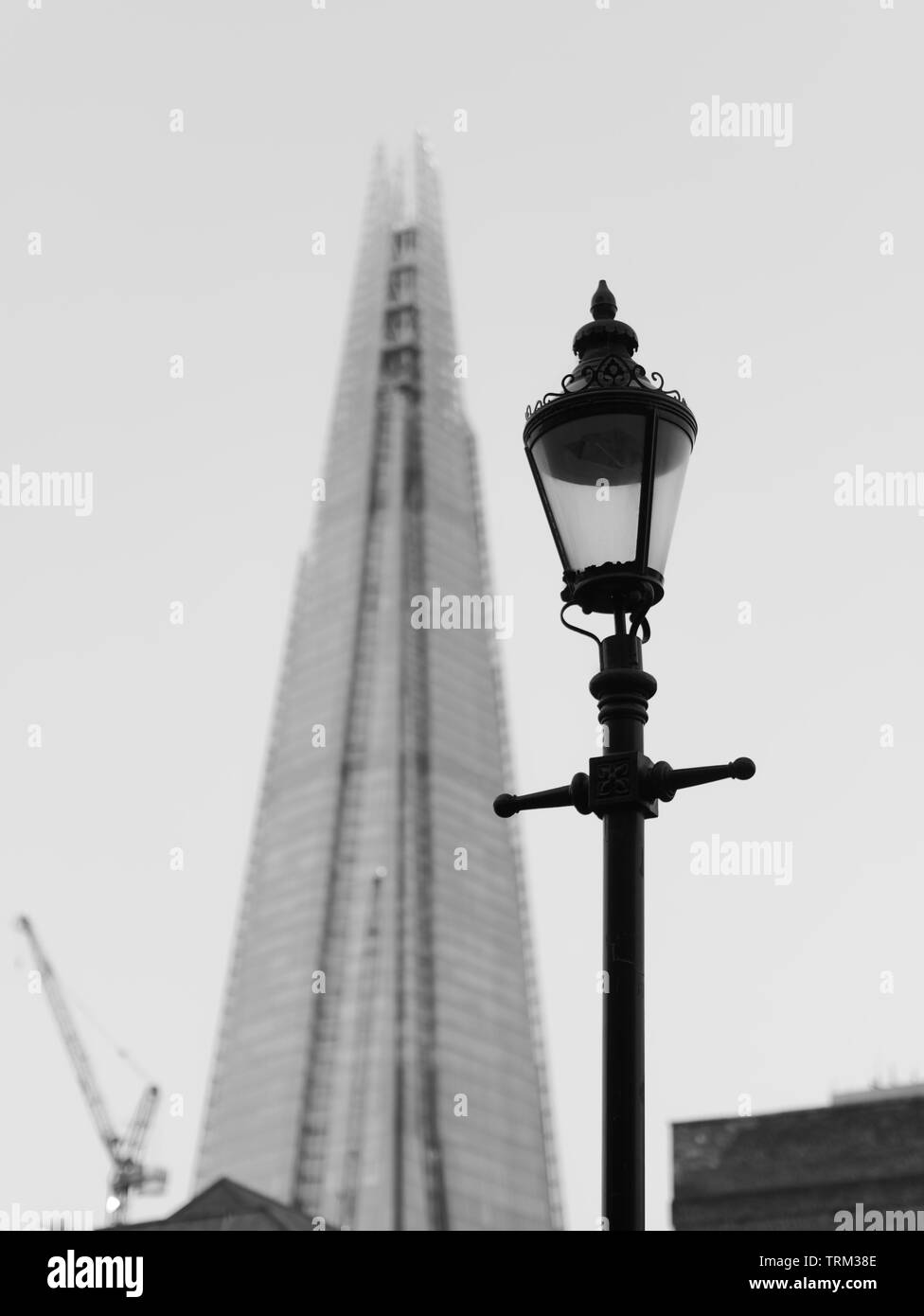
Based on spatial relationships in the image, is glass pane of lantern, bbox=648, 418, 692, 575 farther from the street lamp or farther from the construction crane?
the construction crane

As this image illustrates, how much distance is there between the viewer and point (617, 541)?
966 centimetres

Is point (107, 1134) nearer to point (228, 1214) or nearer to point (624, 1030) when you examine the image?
point (228, 1214)

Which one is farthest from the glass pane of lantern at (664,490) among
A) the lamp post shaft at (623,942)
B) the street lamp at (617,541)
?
the lamp post shaft at (623,942)

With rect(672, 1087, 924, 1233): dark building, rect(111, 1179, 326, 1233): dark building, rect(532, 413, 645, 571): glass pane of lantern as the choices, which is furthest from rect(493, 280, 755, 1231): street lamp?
rect(111, 1179, 326, 1233): dark building

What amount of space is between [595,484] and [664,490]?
1.09 feet

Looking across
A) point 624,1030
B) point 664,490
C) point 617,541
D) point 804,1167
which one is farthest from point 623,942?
point 804,1167

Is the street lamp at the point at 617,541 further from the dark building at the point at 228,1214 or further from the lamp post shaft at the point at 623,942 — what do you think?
the dark building at the point at 228,1214

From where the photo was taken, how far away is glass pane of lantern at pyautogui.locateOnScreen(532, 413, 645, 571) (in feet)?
31.7

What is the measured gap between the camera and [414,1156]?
180375 mm

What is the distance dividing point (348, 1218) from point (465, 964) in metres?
30.3

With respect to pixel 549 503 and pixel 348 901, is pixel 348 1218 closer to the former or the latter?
pixel 348 901

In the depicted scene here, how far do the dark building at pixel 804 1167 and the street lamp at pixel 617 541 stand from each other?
62975 millimetres
